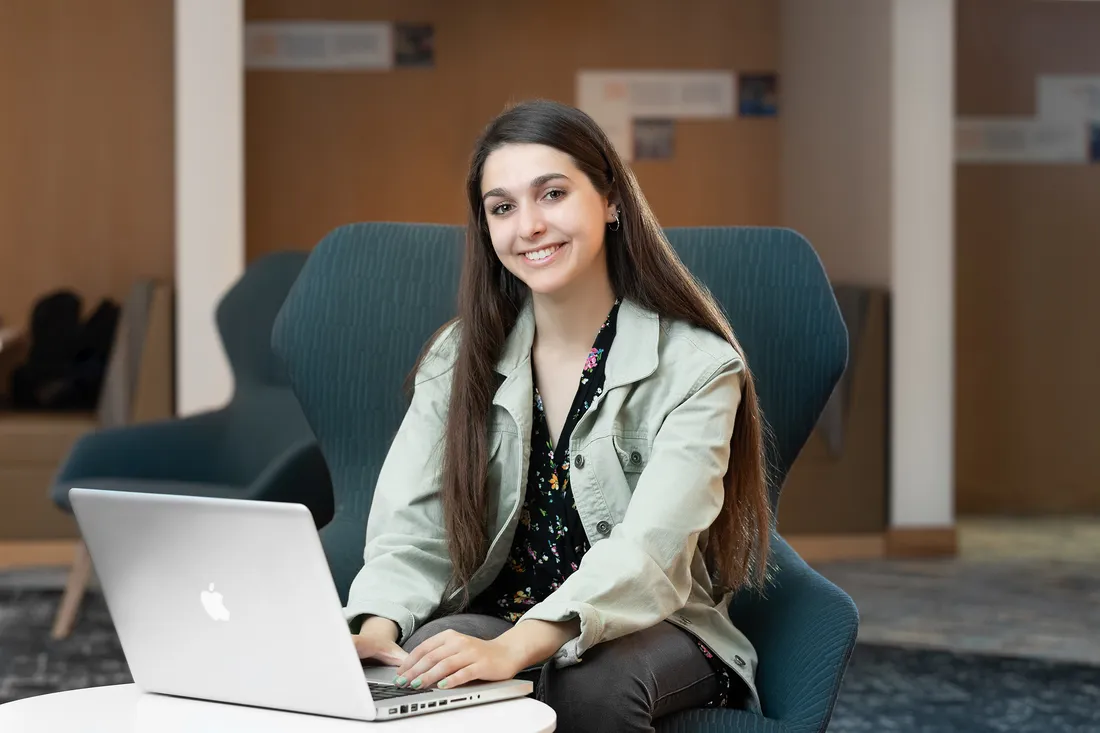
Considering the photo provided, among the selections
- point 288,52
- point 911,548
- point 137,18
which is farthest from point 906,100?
point 137,18

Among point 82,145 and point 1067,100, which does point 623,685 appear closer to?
point 82,145

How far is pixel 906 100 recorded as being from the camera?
17.0ft

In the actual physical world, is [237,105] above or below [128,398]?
above

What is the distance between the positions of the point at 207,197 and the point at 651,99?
2415 mm

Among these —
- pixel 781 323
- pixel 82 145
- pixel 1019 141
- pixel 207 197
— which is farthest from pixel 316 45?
pixel 781 323

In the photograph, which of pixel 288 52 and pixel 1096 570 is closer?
pixel 1096 570

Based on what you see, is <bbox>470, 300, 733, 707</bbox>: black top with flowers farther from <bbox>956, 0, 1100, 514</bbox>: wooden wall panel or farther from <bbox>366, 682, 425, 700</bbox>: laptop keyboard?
<bbox>956, 0, 1100, 514</bbox>: wooden wall panel

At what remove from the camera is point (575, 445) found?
1.81 meters

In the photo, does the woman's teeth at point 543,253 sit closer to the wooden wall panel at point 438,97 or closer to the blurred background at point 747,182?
the blurred background at point 747,182

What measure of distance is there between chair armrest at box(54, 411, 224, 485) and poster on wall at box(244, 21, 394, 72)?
9.62ft

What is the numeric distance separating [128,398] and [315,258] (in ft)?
9.65

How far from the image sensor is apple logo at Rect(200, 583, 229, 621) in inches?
50.9

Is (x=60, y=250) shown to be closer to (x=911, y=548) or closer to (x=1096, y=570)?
(x=911, y=548)

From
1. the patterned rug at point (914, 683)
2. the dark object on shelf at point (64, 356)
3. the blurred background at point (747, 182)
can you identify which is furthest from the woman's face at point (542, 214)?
the dark object on shelf at point (64, 356)
